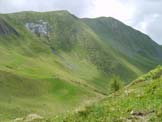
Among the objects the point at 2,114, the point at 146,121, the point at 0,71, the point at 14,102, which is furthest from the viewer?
the point at 0,71

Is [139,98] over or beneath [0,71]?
beneath

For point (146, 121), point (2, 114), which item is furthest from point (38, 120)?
point (2, 114)

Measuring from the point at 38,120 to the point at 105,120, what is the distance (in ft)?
31.2

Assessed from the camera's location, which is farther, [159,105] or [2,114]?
[2,114]

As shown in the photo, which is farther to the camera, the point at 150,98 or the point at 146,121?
the point at 150,98

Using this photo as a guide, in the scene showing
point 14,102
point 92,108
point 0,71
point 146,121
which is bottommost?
point 146,121

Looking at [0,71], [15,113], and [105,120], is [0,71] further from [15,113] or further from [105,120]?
[105,120]

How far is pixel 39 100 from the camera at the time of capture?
129625 millimetres

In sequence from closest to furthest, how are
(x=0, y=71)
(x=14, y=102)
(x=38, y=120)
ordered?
1. (x=38, y=120)
2. (x=14, y=102)
3. (x=0, y=71)

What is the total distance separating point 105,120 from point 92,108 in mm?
2293

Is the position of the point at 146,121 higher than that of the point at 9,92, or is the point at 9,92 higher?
the point at 9,92

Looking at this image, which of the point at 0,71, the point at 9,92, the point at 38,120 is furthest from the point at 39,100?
the point at 38,120

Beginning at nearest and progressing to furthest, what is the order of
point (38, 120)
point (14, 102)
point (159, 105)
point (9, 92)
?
point (159, 105)
point (38, 120)
point (14, 102)
point (9, 92)

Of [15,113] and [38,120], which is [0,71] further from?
[38,120]
